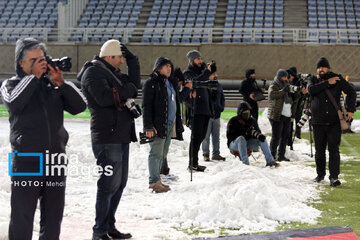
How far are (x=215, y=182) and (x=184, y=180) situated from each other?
144cm

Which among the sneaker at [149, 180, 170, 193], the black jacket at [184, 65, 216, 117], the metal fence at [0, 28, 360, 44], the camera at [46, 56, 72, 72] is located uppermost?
the metal fence at [0, 28, 360, 44]

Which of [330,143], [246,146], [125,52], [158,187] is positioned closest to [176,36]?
[246,146]

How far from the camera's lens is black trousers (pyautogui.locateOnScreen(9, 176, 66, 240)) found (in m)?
3.47

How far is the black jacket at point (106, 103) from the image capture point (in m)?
4.47

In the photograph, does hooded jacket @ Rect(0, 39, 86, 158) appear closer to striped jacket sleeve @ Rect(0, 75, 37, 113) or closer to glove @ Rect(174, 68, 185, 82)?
striped jacket sleeve @ Rect(0, 75, 37, 113)

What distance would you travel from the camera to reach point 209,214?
5363mm

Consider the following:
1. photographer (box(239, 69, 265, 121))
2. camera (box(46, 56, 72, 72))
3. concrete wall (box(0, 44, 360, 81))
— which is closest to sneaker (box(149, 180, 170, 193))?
camera (box(46, 56, 72, 72))

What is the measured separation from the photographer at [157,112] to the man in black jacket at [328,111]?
76.7 inches

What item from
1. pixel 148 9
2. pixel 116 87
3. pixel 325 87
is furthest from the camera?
pixel 148 9

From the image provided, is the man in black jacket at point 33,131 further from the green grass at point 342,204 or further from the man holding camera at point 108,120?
the green grass at point 342,204

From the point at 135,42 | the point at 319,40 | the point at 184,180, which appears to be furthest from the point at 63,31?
the point at 184,180

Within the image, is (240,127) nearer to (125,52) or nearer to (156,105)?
(156,105)

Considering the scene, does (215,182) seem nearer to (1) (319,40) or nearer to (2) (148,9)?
(1) (319,40)

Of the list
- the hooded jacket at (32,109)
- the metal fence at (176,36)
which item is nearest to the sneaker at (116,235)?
the hooded jacket at (32,109)
